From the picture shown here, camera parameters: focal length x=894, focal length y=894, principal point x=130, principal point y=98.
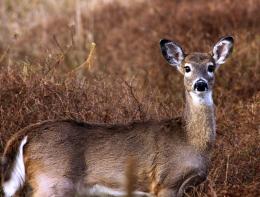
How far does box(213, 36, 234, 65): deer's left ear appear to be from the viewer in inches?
273

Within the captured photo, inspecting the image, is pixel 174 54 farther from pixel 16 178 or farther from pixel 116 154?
pixel 16 178

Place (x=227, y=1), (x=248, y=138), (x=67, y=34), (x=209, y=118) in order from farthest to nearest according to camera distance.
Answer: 1. (x=67, y=34)
2. (x=227, y=1)
3. (x=248, y=138)
4. (x=209, y=118)

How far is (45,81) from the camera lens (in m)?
8.02

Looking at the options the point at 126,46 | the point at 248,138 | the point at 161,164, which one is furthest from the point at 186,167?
the point at 126,46

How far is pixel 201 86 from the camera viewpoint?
634 cm

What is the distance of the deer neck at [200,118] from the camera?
Answer: 6434 mm

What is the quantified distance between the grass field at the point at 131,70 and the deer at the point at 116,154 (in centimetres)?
30

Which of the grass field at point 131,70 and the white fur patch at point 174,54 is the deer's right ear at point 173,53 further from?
the grass field at point 131,70

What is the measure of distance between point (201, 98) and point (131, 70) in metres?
5.90

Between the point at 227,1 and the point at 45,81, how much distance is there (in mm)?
5749

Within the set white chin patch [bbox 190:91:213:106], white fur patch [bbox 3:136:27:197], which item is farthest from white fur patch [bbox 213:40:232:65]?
white fur patch [bbox 3:136:27:197]

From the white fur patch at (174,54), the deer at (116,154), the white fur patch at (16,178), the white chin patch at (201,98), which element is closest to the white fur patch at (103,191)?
the deer at (116,154)

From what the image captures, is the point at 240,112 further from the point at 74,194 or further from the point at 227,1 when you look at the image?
the point at 227,1

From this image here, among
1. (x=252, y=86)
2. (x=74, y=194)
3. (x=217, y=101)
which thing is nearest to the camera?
(x=74, y=194)
